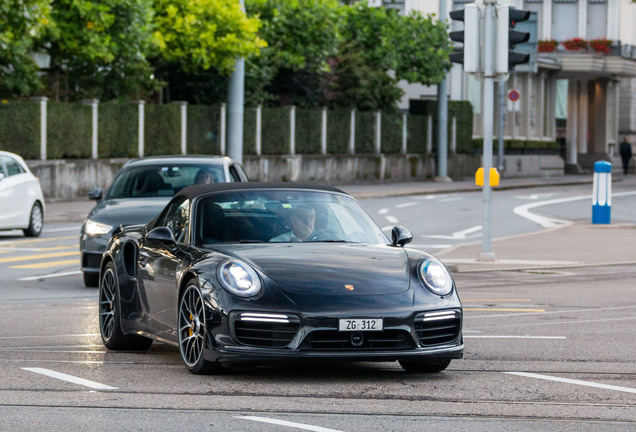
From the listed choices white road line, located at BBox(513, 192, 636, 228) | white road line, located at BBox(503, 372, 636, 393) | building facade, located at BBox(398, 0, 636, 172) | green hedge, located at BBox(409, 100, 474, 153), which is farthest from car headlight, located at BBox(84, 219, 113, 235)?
building facade, located at BBox(398, 0, 636, 172)

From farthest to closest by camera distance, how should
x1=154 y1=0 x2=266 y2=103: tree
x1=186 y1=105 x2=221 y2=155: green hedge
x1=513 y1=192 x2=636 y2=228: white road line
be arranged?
x1=186 y1=105 x2=221 y2=155: green hedge < x1=154 y1=0 x2=266 y2=103: tree < x1=513 y1=192 x2=636 y2=228: white road line

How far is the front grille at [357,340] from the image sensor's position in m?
8.45

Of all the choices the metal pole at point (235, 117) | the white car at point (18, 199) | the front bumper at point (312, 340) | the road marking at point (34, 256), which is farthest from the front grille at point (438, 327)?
the metal pole at point (235, 117)

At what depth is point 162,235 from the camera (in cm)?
954

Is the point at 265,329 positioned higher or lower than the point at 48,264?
higher

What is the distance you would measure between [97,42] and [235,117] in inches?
156

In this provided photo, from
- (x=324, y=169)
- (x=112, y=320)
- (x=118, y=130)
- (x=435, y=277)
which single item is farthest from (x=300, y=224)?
(x=324, y=169)

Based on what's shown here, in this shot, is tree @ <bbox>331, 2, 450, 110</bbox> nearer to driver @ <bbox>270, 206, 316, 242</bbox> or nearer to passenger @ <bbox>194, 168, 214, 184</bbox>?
passenger @ <bbox>194, 168, 214, 184</bbox>

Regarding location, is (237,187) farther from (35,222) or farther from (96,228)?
Answer: (35,222)

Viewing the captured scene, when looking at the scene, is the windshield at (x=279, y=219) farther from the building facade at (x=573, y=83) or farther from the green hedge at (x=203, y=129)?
the building facade at (x=573, y=83)

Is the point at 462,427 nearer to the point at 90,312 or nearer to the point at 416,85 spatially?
the point at 90,312

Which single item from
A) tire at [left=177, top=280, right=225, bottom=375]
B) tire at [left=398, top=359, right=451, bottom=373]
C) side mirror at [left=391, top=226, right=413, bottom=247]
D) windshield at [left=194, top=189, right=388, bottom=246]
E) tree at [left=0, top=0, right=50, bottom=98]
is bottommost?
tire at [left=398, top=359, right=451, bottom=373]

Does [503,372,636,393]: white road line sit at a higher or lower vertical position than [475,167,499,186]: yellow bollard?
lower

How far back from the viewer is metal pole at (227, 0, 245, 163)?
118 ft
